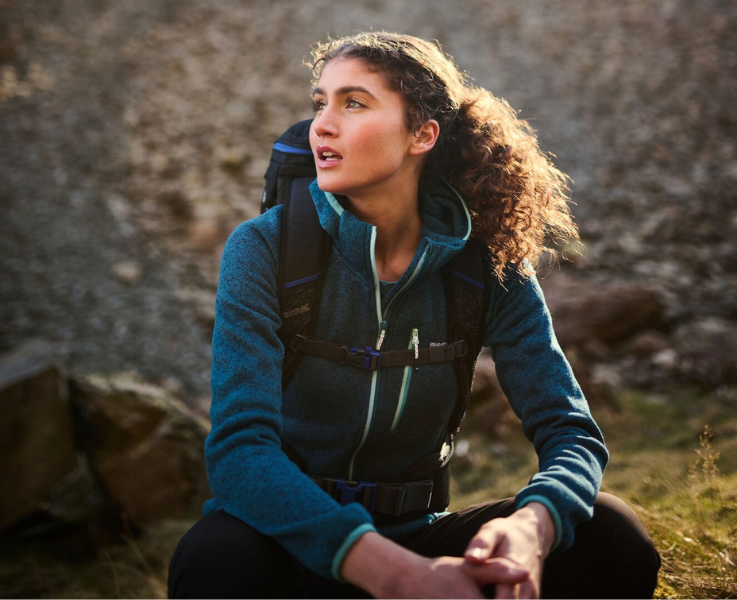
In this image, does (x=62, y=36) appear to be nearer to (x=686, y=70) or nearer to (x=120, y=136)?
(x=120, y=136)

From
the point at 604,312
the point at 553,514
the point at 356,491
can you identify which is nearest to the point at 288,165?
the point at 356,491

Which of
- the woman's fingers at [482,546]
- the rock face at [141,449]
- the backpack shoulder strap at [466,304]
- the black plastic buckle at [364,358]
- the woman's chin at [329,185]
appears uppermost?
the woman's chin at [329,185]

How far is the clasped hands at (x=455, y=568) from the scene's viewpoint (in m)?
1.48

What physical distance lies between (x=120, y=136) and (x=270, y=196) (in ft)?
23.2

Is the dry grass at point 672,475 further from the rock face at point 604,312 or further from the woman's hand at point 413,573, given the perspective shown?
the woman's hand at point 413,573

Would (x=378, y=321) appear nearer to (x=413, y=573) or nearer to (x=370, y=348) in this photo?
(x=370, y=348)

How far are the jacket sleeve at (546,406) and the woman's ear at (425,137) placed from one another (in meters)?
0.59

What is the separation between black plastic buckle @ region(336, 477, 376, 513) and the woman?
3 cm

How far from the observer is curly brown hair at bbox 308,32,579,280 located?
7.20ft

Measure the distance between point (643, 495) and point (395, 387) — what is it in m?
2.24

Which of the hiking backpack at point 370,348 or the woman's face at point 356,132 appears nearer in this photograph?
the hiking backpack at point 370,348

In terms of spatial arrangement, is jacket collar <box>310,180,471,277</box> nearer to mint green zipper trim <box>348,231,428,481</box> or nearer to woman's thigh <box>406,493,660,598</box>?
mint green zipper trim <box>348,231,428,481</box>

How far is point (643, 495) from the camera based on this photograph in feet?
11.4

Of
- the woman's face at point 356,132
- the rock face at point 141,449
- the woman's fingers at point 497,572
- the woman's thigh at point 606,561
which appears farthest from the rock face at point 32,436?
the woman's fingers at point 497,572
